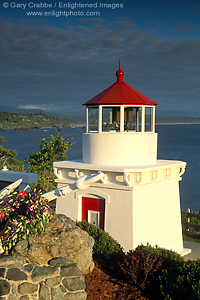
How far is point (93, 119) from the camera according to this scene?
15.2 meters

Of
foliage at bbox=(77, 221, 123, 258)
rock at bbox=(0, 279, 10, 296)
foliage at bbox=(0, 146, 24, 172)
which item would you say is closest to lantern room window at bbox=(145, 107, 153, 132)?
foliage at bbox=(77, 221, 123, 258)

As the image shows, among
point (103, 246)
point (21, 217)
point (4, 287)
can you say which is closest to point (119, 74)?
point (103, 246)

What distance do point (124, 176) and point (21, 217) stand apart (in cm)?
489

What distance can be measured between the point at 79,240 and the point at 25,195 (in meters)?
1.87

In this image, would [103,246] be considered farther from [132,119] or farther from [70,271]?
[132,119]

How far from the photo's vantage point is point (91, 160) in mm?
14703

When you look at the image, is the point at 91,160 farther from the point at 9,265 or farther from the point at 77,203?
the point at 9,265

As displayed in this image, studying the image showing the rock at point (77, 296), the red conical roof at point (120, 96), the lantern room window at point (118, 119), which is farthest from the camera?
the lantern room window at point (118, 119)

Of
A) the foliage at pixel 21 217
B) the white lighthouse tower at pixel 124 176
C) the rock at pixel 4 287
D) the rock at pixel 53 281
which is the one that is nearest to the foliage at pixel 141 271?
the rock at pixel 53 281

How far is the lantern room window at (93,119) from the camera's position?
1499 centimetres

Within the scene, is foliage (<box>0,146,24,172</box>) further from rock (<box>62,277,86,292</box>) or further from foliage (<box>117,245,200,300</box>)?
rock (<box>62,277,86,292</box>)

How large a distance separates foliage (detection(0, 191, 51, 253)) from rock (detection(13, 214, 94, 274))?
0.68ft

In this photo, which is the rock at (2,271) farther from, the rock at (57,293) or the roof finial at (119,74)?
the roof finial at (119,74)

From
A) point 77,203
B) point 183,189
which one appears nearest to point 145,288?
point 77,203
